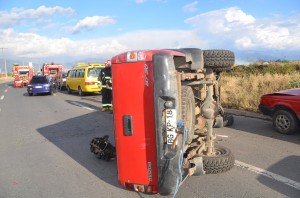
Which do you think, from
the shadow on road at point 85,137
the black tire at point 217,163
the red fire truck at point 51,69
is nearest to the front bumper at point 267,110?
the black tire at point 217,163

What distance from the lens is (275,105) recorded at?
24.2ft

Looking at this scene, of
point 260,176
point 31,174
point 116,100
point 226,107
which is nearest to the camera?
point 116,100

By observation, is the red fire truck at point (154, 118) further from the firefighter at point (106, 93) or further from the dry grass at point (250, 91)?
the firefighter at point (106, 93)

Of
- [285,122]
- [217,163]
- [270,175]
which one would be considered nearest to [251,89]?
[285,122]

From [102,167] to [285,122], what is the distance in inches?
173

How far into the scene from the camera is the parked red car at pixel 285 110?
6.92 m

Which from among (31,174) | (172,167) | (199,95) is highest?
(199,95)

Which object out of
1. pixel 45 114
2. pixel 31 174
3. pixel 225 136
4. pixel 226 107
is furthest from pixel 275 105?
pixel 45 114

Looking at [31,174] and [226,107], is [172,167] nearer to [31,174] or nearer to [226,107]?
[31,174]

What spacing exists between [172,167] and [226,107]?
828 centimetres

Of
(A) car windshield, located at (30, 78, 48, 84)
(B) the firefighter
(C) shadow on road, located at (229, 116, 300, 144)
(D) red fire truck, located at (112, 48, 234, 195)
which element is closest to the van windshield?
(A) car windshield, located at (30, 78, 48, 84)

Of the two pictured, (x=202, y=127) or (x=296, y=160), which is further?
(x=296, y=160)

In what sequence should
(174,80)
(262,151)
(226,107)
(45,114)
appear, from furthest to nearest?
(45,114) < (226,107) < (262,151) < (174,80)

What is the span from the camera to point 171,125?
3561 millimetres
